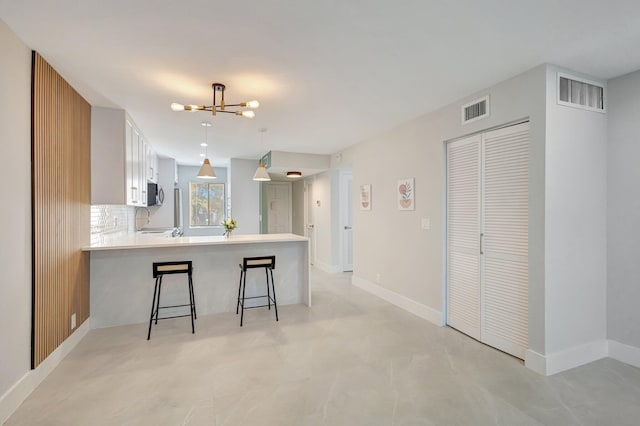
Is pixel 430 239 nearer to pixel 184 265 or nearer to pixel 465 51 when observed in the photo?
pixel 465 51

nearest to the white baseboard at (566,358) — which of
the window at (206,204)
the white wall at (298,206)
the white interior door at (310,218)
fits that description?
the white interior door at (310,218)

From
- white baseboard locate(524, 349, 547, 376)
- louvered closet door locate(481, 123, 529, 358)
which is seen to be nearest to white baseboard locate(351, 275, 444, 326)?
louvered closet door locate(481, 123, 529, 358)

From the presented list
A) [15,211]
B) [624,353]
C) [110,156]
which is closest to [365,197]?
[624,353]

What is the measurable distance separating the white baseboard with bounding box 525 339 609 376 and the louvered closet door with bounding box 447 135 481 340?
0.63 metres

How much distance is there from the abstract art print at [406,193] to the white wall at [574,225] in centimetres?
169

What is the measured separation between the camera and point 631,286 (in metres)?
2.78

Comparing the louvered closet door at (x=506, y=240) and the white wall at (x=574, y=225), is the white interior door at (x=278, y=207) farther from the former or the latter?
the white wall at (x=574, y=225)

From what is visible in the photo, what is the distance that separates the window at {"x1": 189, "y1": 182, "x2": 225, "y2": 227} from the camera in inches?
340

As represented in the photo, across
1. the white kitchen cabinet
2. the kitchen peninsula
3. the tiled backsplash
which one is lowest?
the kitchen peninsula

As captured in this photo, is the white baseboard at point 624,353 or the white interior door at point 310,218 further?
the white interior door at point 310,218

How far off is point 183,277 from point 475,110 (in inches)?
156

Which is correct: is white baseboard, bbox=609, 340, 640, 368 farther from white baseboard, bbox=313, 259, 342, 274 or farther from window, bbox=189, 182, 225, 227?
window, bbox=189, 182, 225, 227

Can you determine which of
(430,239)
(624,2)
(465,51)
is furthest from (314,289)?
(624,2)

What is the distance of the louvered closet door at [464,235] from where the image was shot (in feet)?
10.9
